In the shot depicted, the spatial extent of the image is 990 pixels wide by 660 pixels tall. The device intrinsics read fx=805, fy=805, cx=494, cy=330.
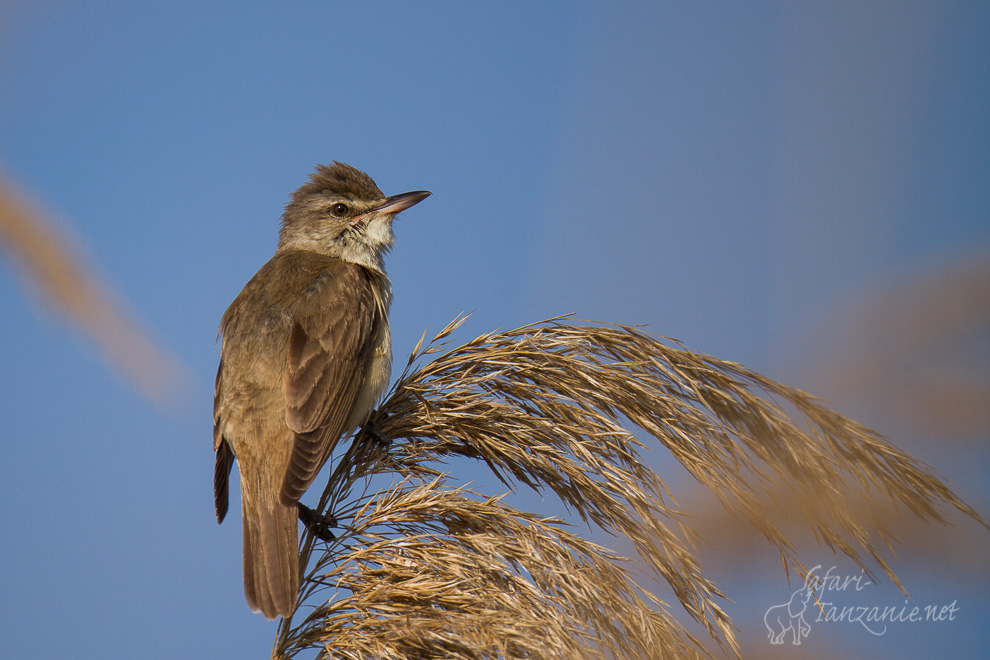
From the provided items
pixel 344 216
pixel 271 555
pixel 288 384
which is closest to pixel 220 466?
pixel 288 384

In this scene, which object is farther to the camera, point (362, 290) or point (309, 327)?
point (362, 290)

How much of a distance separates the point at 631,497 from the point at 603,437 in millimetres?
218

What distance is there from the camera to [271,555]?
2814 mm

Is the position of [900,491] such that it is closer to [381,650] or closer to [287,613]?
[381,650]

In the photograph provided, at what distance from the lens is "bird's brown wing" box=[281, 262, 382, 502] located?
330 centimetres

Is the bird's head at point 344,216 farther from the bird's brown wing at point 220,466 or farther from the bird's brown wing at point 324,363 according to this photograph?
the bird's brown wing at point 220,466

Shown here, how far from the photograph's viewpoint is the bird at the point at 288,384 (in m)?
2.93

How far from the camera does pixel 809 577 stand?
2047 millimetres

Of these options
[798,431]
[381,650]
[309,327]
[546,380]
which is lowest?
[381,650]

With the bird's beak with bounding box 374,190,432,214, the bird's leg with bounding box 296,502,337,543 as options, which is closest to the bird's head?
the bird's beak with bounding box 374,190,432,214

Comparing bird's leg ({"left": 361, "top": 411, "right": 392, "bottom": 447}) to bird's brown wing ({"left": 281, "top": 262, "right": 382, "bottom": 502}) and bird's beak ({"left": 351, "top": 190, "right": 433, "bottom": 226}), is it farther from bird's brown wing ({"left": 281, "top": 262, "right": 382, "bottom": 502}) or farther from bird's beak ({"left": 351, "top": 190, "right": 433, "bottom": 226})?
bird's beak ({"left": 351, "top": 190, "right": 433, "bottom": 226})

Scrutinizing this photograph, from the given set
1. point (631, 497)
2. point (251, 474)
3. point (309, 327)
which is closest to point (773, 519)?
point (631, 497)

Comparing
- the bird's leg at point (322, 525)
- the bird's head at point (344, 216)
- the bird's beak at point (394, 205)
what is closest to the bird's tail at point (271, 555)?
the bird's leg at point (322, 525)

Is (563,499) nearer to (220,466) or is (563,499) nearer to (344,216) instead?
(220,466)
